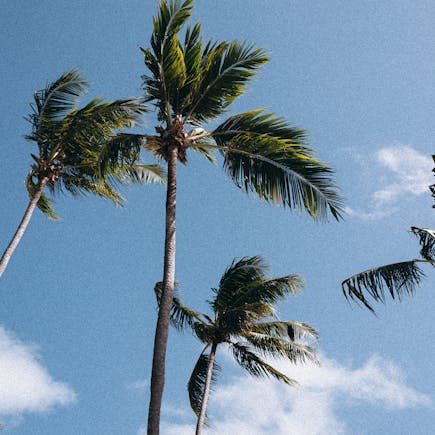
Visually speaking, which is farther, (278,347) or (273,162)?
(278,347)

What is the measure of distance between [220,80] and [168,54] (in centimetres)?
120

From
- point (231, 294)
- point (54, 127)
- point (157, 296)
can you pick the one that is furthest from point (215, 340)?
point (54, 127)

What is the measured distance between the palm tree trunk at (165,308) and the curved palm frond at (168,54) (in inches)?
47.9

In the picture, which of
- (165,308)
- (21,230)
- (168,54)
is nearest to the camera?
(165,308)

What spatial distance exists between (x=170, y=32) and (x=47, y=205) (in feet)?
23.6

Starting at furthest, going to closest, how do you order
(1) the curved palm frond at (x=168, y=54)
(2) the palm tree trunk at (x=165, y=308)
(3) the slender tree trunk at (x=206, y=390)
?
(3) the slender tree trunk at (x=206, y=390) < (1) the curved palm frond at (x=168, y=54) < (2) the palm tree trunk at (x=165, y=308)

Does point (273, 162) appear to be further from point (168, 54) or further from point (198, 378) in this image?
point (198, 378)

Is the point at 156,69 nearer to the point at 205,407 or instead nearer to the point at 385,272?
Answer: the point at 385,272

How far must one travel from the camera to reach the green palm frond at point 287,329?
15836 millimetres

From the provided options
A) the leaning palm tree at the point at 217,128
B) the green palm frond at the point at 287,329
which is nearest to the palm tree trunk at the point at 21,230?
the leaning palm tree at the point at 217,128

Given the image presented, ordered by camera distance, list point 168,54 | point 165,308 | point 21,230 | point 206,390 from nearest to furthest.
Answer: point 165,308
point 168,54
point 21,230
point 206,390

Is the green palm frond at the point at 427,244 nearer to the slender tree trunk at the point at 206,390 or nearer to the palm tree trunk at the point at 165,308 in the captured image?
the palm tree trunk at the point at 165,308

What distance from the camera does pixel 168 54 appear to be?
9.86 meters

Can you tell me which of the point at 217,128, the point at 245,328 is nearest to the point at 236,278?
the point at 245,328
